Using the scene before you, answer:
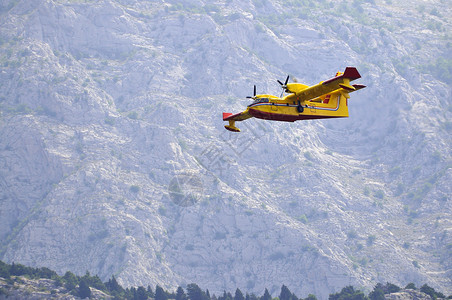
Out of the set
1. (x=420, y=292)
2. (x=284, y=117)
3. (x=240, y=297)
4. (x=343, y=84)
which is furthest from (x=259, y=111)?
(x=420, y=292)

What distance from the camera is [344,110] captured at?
119 metres

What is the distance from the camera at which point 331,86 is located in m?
106

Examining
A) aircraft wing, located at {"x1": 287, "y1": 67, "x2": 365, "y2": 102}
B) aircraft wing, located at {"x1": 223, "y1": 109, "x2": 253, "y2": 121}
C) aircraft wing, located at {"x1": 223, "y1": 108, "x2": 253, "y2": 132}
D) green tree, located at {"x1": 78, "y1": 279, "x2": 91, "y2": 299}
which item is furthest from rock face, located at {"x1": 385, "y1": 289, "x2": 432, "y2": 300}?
aircraft wing, located at {"x1": 287, "y1": 67, "x2": 365, "y2": 102}

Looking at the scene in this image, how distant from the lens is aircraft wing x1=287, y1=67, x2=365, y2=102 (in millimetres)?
103438

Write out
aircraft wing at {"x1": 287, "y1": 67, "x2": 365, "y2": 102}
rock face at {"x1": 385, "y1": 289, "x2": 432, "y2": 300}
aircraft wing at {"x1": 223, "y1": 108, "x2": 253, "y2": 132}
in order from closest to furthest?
1. aircraft wing at {"x1": 287, "y1": 67, "x2": 365, "y2": 102}
2. aircraft wing at {"x1": 223, "y1": 108, "x2": 253, "y2": 132}
3. rock face at {"x1": 385, "y1": 289, "x2": 432, "y2": 300}

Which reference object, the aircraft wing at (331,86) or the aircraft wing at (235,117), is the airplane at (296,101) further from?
the aircraft wing at (235,117)

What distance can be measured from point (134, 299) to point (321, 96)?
102 meters

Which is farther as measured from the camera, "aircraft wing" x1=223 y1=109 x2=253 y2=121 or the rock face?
the rock face

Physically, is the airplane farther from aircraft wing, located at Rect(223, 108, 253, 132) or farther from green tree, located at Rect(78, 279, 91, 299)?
green tree, located at Rect(78, 279, 91, 299)

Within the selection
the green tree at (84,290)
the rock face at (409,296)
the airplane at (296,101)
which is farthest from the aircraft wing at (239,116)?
the rock face at (409,296)

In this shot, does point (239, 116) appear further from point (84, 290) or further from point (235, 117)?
point (84, 290)

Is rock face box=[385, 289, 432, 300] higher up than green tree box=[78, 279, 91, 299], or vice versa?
rock face box=[385, 289, 432, 300]

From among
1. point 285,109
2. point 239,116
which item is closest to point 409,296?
point 239,116

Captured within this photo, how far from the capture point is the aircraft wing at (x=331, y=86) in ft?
339
